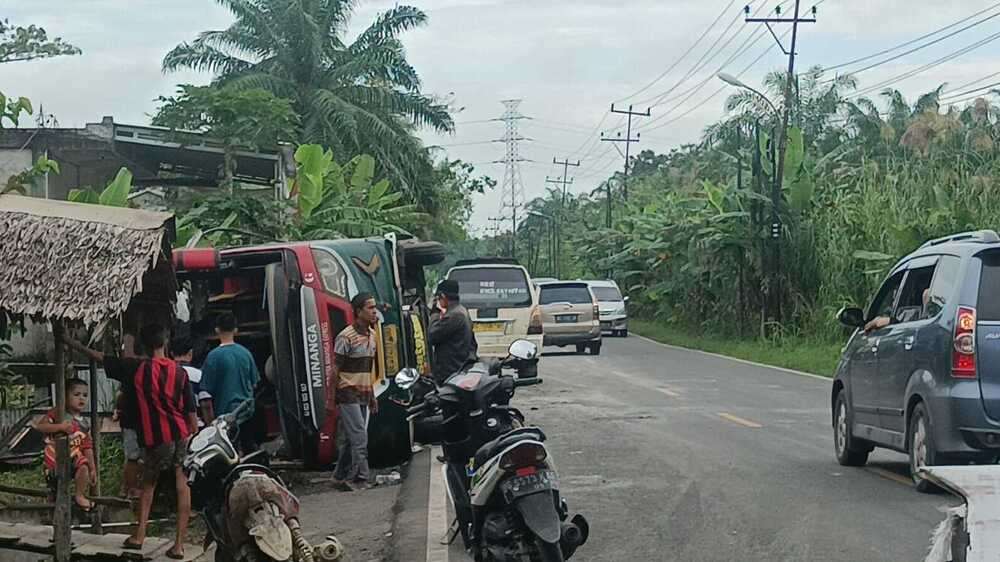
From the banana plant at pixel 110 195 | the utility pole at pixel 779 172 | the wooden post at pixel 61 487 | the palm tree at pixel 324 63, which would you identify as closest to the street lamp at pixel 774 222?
the utility pole at pixel 779 172

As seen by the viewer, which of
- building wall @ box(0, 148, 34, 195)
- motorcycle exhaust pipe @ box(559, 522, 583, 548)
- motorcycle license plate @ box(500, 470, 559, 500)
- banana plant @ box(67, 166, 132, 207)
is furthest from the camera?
building wall @ box(0, 148, 34, 195)

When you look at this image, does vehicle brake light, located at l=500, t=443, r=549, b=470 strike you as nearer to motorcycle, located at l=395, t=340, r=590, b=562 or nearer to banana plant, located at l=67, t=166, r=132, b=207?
motorcycle, located at l=395, t=340, r=590, b=562

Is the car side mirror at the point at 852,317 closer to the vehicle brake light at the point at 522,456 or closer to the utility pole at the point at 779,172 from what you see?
the vehicle brake light at the point at 522,456

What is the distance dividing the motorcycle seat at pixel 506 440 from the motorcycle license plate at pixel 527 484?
201mm

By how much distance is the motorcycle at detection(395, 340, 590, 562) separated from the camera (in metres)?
7.32

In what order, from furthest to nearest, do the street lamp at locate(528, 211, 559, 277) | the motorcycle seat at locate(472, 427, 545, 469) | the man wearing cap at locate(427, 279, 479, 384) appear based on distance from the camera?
the street lamp at locate(528, 211, 559, 277) → the man wearing cap at locate(427, 279, 479, 384) → the motorcycle seat at locate(472, 427, 545, 469)

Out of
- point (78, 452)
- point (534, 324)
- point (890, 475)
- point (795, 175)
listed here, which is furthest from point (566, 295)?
point (78, 452)

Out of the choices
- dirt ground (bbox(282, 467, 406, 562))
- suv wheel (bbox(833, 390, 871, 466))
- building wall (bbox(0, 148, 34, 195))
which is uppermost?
building wall (bbox(0, 148, 34, 195))

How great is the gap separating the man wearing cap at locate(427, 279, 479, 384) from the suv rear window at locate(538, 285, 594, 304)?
55.9 ft

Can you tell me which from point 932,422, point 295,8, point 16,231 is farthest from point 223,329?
point 295,8

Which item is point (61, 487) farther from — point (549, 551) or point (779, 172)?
point (779, 172)

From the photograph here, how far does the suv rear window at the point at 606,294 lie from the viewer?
41.6 m

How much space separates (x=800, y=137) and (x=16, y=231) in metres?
27.7

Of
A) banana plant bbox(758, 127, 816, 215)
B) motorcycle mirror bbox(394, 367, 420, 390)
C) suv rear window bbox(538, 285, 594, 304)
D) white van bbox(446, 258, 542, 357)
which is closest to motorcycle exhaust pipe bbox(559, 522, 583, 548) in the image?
motorcycle mirror bbox(394, 367, 420, 390)
